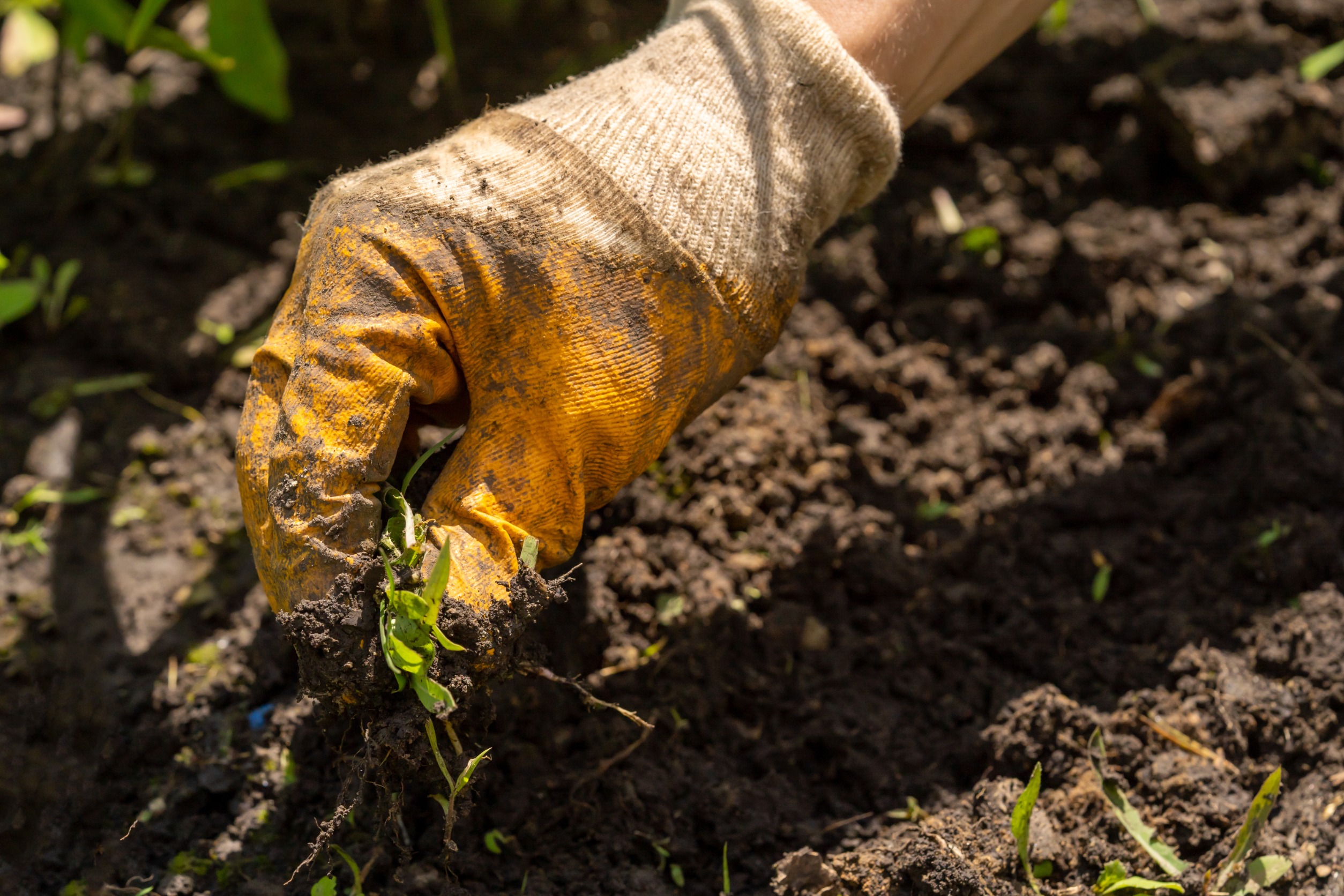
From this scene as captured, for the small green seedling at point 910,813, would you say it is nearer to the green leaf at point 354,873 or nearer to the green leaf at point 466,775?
the green leaf at point 466,775

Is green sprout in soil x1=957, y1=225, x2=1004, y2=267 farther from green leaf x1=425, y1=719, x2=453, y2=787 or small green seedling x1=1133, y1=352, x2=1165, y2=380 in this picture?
green leaf x1=425, y1=719, x2=453, y2=787

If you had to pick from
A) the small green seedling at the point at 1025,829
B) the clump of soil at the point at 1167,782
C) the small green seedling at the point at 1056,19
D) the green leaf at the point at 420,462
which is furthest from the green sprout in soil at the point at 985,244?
the green leaf at the point at 420,462

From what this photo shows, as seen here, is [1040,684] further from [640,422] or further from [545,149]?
[545,149]

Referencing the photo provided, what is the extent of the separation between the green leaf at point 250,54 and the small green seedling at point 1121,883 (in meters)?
2.30

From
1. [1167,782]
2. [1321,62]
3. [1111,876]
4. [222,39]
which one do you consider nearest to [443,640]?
[1111,876]

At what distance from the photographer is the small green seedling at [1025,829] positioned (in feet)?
4.32

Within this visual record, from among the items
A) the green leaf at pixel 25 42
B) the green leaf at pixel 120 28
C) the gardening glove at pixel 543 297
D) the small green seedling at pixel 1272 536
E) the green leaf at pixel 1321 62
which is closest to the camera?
the gardening glove at pixel 543 297

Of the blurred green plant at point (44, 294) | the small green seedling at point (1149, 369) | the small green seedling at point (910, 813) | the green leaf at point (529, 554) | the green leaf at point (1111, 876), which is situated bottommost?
the small green seedling at point (910, 813)

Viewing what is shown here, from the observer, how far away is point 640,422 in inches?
52.1

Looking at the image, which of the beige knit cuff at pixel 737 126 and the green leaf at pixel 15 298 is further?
the green leaf at pixel 15 298

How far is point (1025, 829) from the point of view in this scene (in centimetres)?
134

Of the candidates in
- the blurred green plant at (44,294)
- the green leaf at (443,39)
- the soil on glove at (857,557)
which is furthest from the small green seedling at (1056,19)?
the blurred green plant at (44,294)

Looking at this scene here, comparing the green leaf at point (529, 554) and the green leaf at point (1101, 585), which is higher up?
the green leaf at point (529, 554)

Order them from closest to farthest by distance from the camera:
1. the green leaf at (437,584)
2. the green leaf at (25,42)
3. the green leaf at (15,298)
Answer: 1. the green leaf at (437,584)
2. the green leaf at (15,298)
3. the green leaf at (25,42)
